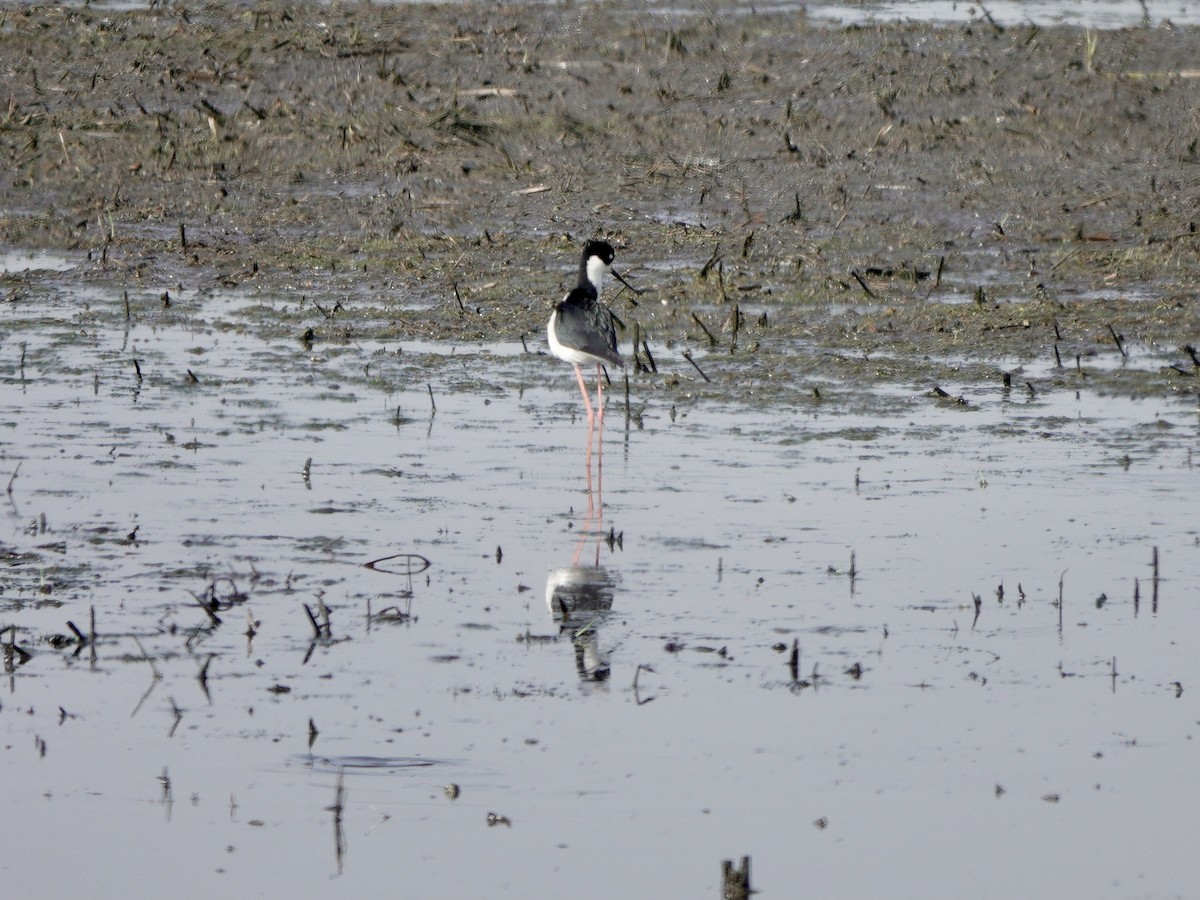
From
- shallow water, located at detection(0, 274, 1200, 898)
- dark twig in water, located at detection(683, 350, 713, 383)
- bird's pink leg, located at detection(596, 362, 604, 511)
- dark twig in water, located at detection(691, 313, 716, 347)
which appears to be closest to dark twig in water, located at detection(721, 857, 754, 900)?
shallow water, located at detection(0, 274, 1200, 898)

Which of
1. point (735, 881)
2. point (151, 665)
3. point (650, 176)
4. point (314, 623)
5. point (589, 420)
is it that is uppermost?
point (650, 176)

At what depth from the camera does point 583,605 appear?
7.32 metres

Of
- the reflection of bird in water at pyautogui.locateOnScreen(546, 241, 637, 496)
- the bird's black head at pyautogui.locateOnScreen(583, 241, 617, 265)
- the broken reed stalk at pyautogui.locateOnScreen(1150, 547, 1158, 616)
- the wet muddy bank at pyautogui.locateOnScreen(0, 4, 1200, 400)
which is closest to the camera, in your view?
the broken reed stalk at pyautogui.locateOnScreen(1150, 547, 1158, 616)

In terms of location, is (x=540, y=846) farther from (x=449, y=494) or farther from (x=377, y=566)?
(x=449, y=494)

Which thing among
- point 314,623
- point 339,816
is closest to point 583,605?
point 314,623

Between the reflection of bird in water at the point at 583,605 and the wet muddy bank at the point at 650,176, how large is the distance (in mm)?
3289

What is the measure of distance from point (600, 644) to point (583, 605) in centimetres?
45

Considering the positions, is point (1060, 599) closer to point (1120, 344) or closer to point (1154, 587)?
point (1154, 587)

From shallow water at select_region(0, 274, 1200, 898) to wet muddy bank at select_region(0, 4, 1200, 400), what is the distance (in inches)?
62.4

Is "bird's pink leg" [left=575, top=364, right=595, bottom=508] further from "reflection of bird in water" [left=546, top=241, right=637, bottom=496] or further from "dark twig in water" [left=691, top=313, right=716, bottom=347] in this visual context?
"dark twig in water" [left=691, top=313, right=716, bottom=347]

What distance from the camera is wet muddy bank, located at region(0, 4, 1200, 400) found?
12242 millimetres

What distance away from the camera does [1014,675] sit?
261 inches

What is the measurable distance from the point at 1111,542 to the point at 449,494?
2637mm

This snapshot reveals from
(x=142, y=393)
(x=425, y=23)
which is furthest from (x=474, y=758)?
(x=425, y=23)
